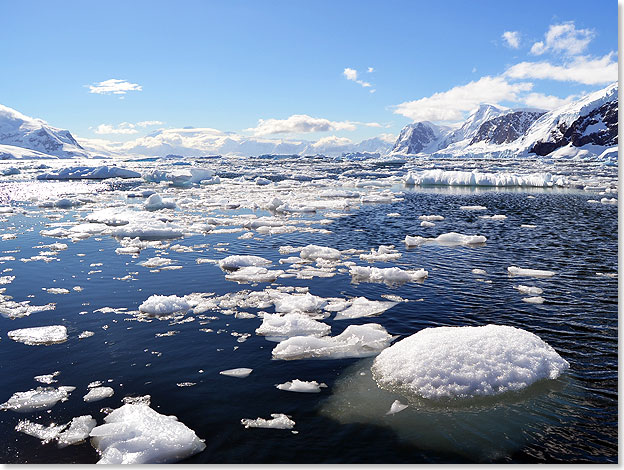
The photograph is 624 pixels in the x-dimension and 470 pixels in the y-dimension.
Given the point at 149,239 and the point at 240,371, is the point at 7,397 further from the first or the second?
the point at 149,239

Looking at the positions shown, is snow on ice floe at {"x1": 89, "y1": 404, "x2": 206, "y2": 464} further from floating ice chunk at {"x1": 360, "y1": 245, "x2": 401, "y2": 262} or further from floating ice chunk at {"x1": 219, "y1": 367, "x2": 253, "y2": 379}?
floating ice chunk at {"x1": 360, "y1": 245, "x2": 401, "y2": 262}

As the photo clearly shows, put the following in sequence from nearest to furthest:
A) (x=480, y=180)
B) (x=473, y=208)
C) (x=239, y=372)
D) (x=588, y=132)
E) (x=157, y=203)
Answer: (x=239, y=372)
(x=473, y=208)
(x=157, y=203)
(x=480, y=180)
(x=588, y=132)

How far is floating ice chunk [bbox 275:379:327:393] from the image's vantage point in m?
7.20

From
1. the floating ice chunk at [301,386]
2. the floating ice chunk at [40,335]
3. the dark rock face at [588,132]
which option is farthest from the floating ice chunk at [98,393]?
the dark rock face at [588,132]

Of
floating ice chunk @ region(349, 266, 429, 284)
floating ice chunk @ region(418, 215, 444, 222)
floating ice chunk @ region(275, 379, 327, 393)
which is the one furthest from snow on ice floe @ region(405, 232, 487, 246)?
floating ice chunk @ region(275, 379, 327, 393)

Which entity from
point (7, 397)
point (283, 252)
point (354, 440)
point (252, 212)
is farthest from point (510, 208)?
point (7, 397)

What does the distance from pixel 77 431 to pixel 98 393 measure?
101 cm

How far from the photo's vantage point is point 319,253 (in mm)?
16375

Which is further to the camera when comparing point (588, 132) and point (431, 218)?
point (588, 132)

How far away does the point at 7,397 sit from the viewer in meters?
6.98

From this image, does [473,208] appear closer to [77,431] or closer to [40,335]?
[40,335]

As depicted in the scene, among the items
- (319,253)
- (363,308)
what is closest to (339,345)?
(363,308)

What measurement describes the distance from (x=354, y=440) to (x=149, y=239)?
16354 millimetres

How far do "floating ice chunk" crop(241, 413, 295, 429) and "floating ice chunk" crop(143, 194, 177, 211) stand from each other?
27.2 m
